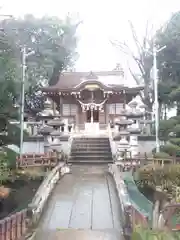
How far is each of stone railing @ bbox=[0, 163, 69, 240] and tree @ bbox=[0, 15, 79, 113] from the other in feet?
59.5

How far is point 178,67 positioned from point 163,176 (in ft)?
52.1

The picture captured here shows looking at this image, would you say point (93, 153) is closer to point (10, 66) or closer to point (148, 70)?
point (10, 66)

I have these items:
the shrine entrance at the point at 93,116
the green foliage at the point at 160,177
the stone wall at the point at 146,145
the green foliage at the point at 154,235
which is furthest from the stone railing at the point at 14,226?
the shrine entrance at the point at 93,116

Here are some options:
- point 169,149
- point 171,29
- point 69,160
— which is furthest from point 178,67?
point 69,160

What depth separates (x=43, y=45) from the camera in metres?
30.8

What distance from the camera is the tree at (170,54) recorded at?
26.0 m

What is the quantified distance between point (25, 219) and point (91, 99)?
19.3 metres

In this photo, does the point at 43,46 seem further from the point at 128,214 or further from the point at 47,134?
the point at 128,214

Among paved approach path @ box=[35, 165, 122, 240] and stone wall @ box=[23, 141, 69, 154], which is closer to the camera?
paved approach path @ box=[35, 165, 122, 240]

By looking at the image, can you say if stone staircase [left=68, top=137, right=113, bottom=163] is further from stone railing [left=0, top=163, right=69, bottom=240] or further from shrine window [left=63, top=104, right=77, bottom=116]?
stone railing [left=0, top=163, right=69, bottom=240]

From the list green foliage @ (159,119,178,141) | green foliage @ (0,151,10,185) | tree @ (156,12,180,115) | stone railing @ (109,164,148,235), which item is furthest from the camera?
tree @ (156,12,180,115)

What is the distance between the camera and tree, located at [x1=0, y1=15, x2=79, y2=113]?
29062 millimetres

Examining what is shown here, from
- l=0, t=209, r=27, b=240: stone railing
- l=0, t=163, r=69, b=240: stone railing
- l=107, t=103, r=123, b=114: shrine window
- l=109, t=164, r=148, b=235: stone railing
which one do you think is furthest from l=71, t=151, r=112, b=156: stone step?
l=0, t=209, r=27, b=240: stone railing

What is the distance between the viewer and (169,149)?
17.4m
